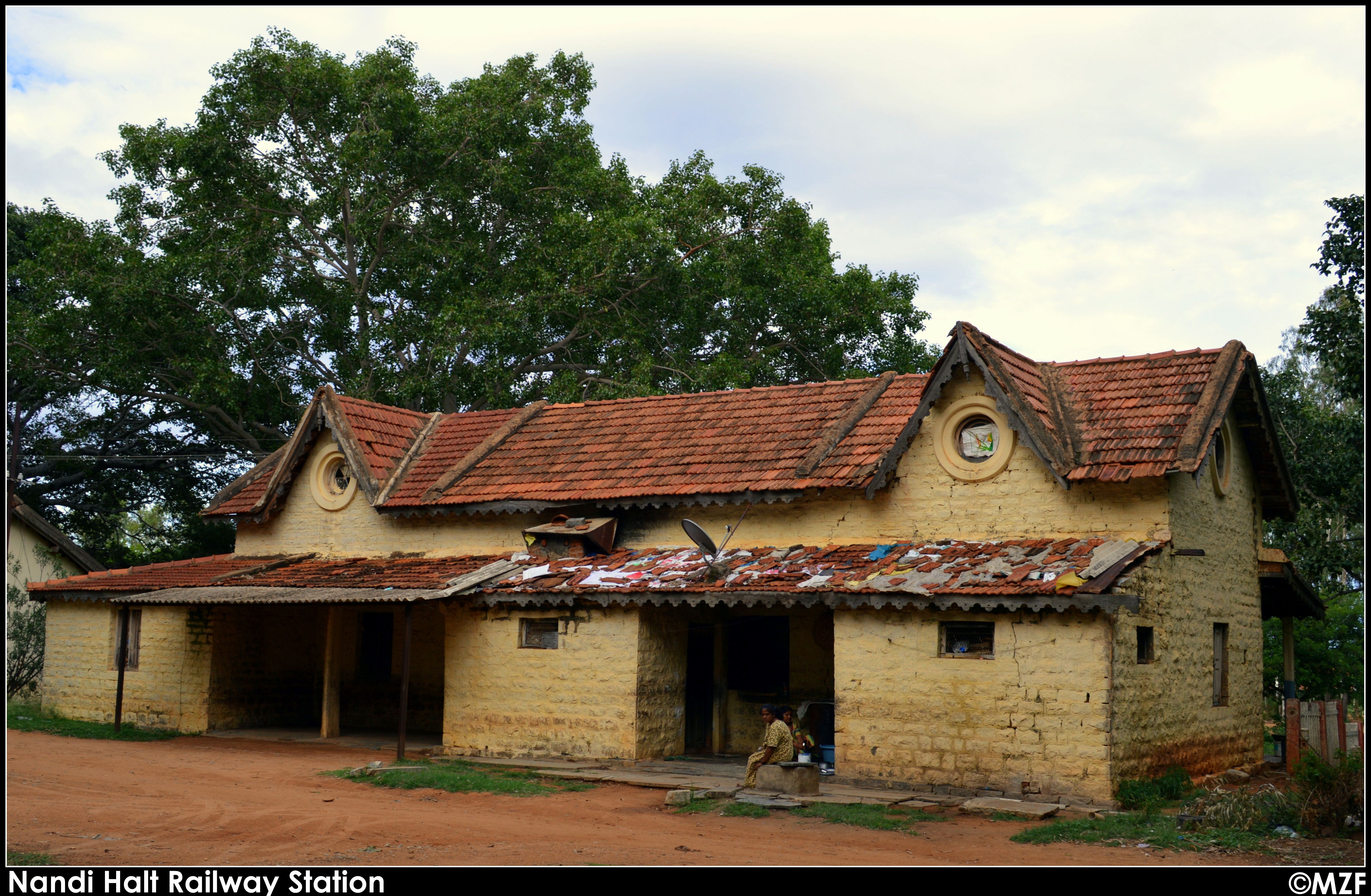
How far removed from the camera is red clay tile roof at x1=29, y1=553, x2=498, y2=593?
1822cm

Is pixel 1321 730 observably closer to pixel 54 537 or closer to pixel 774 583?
pixel 774 583

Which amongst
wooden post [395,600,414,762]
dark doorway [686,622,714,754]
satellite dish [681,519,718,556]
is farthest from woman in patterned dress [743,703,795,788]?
wooden post [395,600,414,762]

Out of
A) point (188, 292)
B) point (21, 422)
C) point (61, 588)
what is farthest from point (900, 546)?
point (21, 422)

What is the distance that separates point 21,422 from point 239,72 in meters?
11.5

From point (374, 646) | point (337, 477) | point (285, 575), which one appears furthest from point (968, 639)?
point (337, 477)

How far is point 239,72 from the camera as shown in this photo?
31.0 metres

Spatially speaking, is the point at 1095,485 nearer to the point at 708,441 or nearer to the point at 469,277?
the point at 708,441

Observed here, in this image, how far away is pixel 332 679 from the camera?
65.7ft

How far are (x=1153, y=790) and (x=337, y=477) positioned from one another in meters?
14.6

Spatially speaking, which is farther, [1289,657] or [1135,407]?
[1289,657]

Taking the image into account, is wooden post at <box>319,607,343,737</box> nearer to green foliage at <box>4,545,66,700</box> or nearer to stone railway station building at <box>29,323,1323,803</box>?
stone railway station building at <box>29,323,1323,803</box>

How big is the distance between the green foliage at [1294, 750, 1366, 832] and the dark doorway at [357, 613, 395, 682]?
14844 millimetres

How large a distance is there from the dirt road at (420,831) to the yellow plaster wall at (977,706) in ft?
4.50

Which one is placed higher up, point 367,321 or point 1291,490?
point 367,321
